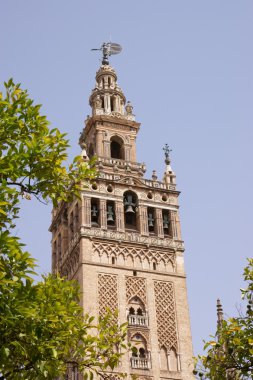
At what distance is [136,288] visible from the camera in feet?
119

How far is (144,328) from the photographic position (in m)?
35.2

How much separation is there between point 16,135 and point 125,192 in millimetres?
27423

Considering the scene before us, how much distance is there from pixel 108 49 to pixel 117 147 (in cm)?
902

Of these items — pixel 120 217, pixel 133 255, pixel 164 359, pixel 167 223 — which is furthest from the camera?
pixel 167 223

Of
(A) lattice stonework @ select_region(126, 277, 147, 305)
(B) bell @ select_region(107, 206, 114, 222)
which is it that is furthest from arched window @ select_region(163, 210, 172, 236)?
(A) lattice stonework @ select_region(126, 277, 147, 305)

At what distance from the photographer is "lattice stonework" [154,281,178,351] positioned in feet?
116

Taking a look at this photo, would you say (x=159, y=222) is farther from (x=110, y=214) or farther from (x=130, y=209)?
(x=110, y=214)

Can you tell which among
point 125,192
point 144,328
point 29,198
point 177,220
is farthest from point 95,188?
point 29,198

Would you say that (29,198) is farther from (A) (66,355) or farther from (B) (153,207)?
(B) (153,207)

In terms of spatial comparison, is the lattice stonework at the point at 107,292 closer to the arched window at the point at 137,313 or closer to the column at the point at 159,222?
the arched window at the point at 137,313

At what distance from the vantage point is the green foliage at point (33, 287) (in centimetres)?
1073

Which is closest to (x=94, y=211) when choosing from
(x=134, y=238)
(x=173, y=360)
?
(x=134, y=238)

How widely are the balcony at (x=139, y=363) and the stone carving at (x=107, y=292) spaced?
2.49 m

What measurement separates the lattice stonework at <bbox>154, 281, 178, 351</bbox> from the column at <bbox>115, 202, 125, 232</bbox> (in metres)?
3.41
